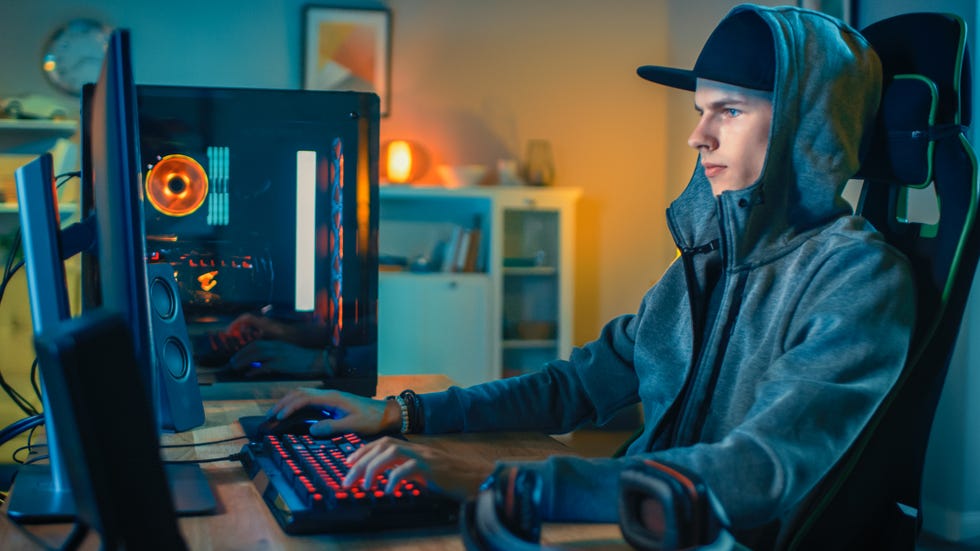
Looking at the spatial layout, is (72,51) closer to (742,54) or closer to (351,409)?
(351,409)

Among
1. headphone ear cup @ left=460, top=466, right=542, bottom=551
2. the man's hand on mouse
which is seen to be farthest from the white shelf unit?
headphone ear cup @ left=460, top=466, right=542, bottom=551

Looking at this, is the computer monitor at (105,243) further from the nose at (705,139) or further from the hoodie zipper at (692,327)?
the nose at (705,139)

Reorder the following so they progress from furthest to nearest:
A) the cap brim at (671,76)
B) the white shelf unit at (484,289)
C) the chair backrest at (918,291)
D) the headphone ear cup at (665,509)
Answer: the white shelf unit at (484,289) < the cap brim at (671,76) < the chair backrest at (918,291) < the headphone ear cup at (665,509)

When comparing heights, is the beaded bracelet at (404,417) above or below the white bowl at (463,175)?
below

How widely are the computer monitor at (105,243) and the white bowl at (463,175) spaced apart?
353 centimetres

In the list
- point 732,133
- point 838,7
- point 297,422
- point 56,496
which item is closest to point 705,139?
point 732,133

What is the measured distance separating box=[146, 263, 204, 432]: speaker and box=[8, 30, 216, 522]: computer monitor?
0.29 m

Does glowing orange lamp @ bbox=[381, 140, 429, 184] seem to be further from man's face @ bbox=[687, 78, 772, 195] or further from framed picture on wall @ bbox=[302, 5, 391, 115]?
man's face @ bbox=[687, 78, 772, 195]

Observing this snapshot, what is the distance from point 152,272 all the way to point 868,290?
953mm

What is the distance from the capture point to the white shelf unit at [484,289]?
440cm

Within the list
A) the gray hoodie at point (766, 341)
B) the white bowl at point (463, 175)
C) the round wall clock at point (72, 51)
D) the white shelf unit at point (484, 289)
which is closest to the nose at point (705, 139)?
the gray hoodie at point (766, 341)

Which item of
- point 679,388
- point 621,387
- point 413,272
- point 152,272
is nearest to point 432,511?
point 679,388

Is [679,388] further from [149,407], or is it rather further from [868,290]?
[149,407]

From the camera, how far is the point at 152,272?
135 centimetres
